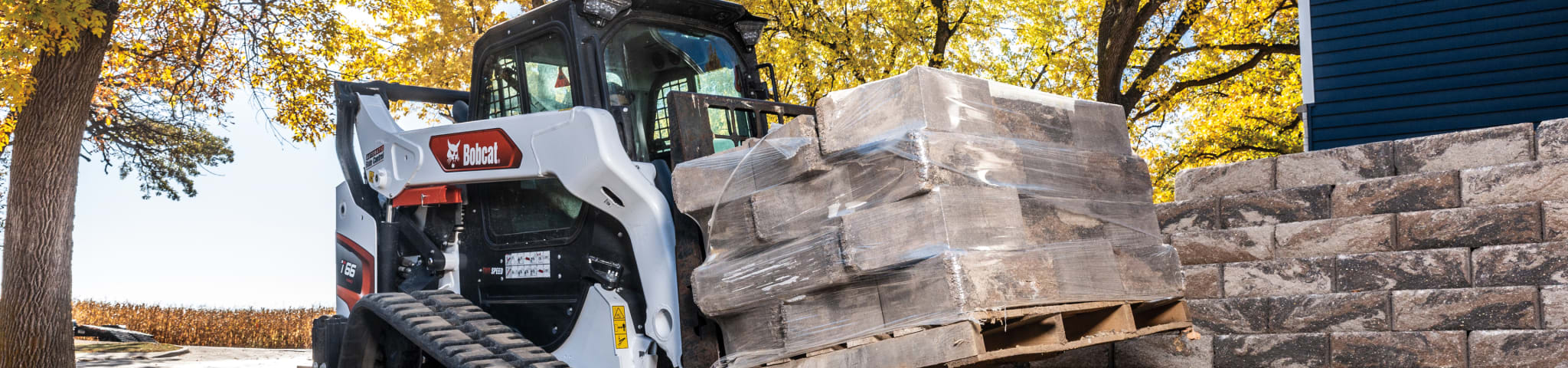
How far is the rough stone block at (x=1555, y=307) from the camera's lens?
17.3ft

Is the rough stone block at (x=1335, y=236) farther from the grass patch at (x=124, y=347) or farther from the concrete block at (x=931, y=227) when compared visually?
the grass patch at (x=124, y=347)

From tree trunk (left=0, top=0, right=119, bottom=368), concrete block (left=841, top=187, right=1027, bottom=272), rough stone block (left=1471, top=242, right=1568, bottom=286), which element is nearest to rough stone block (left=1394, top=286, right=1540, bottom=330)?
rough stone block (left=1471, top=242, right=1568, bottom=286)

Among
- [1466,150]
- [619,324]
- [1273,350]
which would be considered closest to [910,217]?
[619,324]

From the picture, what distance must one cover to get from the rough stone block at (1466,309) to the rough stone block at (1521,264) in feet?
0.35

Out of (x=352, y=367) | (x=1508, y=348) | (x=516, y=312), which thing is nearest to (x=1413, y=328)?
(x=1508, y=348)

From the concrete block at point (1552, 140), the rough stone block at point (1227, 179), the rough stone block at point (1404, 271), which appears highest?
the concrete block at point (1552, 140)

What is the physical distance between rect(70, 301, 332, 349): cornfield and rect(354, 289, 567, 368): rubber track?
16106 mm

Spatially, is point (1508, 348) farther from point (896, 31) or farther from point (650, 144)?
point (896, 31)

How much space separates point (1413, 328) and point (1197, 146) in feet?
55.5

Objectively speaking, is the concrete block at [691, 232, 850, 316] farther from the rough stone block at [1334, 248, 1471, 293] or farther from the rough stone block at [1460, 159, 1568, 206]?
the rough stone block at [1460, 159, 1568, 206]

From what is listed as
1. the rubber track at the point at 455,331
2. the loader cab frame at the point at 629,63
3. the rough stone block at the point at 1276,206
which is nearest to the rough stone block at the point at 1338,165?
the rough stone block at the point at 1276,206

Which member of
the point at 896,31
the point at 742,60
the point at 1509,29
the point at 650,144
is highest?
the point at 896,31

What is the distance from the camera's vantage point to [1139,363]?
631cm

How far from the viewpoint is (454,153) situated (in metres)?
5.70
